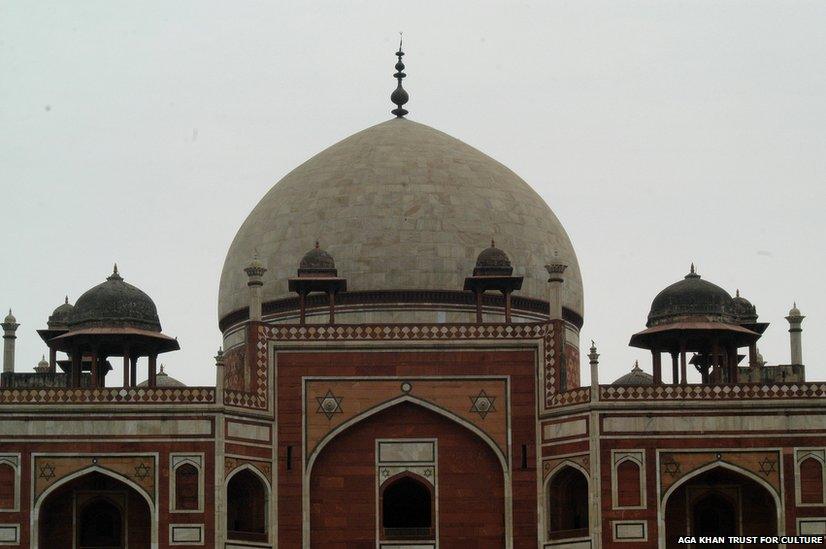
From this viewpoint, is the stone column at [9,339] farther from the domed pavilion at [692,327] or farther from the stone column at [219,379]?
the domed pavilion at [692,327]

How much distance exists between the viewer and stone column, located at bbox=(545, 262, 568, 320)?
1442 inches

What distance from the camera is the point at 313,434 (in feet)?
118

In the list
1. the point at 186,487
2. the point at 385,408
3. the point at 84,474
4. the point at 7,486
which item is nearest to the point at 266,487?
the point at 186,487

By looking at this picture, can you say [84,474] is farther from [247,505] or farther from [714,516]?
[714,516]

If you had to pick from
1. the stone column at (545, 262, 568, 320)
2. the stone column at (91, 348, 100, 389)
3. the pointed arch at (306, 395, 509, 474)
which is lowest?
the pointed arch at (306, 395, 509, 474)

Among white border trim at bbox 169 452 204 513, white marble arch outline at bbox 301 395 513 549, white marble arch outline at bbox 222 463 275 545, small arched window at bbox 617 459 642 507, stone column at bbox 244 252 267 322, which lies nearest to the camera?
white border trim at bbox 169 452 204 513

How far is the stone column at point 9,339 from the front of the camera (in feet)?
131

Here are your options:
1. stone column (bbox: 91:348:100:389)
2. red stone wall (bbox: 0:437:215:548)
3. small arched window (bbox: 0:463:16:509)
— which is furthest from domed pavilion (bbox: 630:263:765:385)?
small arched window (bbox: 0:463:16:509)

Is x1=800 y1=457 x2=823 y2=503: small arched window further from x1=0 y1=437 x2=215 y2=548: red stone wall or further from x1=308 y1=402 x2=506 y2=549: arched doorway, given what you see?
x1=0 y1=437 x2=215 y2=548: red stone wall

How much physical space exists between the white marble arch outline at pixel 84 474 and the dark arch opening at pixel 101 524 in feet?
2.66

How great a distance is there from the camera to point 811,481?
3497cm

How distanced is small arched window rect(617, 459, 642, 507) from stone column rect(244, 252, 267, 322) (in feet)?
21.2

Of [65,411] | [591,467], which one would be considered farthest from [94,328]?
[591,467]

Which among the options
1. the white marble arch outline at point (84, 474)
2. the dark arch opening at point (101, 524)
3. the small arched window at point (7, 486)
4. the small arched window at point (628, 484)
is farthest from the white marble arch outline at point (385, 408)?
the small arched window at point (7, 486)
